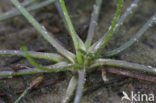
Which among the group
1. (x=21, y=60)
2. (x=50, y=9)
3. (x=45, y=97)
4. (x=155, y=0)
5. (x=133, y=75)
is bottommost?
(x=45, y=97)

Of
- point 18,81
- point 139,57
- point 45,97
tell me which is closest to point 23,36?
point 18,81

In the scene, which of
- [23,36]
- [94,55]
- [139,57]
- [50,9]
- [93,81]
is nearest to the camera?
[94,55]

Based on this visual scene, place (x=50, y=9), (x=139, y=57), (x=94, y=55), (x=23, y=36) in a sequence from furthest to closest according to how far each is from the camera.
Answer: (x=50, y=9) → (x=23, y=36) → (x=139, y=57) → (x=94, y=55)

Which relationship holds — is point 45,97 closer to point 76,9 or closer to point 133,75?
point 133,75

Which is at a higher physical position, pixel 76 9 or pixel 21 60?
pixel 76 9

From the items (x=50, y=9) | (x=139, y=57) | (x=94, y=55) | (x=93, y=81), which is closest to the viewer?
(x=94, y=55)

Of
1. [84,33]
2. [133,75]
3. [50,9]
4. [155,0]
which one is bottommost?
[133,75]

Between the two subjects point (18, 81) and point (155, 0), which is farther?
point (155, 0)

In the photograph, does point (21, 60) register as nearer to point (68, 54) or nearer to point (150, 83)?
point (68, 54)

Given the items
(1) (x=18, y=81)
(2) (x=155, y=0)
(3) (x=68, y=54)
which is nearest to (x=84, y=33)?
(3) (x=68, y=54)
